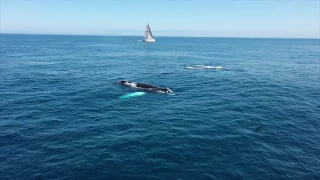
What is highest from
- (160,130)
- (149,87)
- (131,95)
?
(149,87)

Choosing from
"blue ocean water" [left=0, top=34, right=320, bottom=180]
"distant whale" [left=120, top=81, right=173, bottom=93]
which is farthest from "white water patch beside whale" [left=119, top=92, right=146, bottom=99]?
"distant whale" [left=120, top=81, right=173, bottom=93]

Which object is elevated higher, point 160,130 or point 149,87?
point 149,87

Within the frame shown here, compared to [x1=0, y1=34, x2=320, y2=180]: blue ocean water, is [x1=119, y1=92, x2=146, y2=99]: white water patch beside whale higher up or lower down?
higher up

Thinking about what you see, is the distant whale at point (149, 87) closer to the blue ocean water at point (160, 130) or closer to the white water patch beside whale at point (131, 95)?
the blue ocean water at point (160, 130)

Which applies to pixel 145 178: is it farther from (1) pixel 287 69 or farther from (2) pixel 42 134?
(1) pixel 287 69

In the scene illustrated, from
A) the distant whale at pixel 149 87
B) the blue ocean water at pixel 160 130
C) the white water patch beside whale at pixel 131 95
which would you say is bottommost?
the blue ocean water at pixel 160 130

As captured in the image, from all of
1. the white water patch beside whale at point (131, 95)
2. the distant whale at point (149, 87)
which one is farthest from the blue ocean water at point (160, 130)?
the distant whale at point (149, 87)

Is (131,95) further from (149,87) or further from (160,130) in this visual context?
(160,130)

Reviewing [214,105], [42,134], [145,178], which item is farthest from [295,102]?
[42,134]

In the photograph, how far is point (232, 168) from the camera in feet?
104

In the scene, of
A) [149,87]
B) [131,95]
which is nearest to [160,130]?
[131,95]

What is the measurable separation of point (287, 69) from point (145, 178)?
93.1 meters

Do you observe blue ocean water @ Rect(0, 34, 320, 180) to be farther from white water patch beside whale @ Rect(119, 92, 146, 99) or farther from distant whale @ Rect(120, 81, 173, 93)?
distant whale @ Rect(120, 81, 173, 93)

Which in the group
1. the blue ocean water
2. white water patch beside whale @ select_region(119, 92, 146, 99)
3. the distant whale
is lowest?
the blue ocean water
